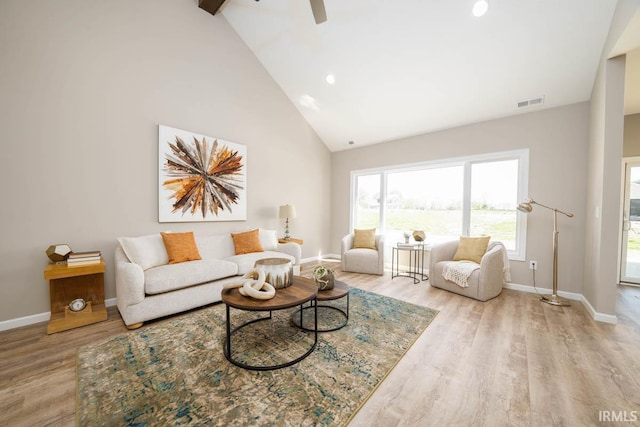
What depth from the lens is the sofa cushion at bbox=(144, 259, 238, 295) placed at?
2486 mm

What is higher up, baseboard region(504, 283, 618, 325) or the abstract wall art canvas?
the abstract wall art canvas

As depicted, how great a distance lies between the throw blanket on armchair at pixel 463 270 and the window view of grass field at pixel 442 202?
0.45 meters

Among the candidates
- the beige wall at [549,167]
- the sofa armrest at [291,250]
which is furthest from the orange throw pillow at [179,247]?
the beige wall at [549,167]

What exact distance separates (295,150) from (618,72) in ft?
14.9

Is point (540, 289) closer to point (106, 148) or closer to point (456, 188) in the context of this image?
point (456, 188)

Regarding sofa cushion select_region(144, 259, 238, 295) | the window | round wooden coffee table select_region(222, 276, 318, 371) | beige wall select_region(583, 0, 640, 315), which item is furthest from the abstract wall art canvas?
beige wall select_region(583, 0, 640, 315)

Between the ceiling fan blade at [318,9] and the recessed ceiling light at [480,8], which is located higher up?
the recessed ceiling light at [480,8]

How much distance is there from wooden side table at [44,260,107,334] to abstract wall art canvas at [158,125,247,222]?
1.00m

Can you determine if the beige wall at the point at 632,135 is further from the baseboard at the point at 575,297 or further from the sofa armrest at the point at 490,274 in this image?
the sofa armrest at the point at 490,274

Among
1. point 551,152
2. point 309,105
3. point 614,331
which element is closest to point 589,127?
point 551,152

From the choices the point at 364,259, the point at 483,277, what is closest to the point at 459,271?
the point at 483,277

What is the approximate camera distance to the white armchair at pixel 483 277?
3.15 m

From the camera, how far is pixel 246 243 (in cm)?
377

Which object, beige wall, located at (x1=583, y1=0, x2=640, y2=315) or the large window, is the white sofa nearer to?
the large window
